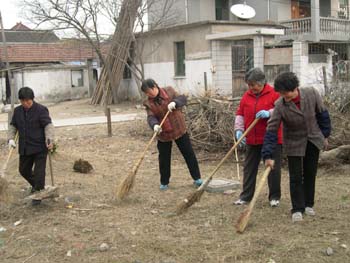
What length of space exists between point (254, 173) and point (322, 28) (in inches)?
729

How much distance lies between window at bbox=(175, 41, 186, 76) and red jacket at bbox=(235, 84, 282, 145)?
16416mm

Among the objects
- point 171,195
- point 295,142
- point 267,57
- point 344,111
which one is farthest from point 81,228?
point 267,57

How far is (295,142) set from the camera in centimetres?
448

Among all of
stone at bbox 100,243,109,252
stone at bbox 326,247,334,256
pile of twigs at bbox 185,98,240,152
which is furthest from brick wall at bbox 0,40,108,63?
stone at bbox 326,247,334,256

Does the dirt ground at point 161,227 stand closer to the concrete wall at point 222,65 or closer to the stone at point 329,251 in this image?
the stone at point 329,251

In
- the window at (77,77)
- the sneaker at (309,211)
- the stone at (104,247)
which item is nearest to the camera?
the stone at (104,247)

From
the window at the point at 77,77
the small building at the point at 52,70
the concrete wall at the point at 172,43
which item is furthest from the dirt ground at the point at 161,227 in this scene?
the window at the point at 77,77

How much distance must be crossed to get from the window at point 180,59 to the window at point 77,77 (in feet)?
25.6

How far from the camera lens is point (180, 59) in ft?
70.6

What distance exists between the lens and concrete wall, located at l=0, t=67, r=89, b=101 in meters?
25.4

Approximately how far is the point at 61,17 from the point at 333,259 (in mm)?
17601

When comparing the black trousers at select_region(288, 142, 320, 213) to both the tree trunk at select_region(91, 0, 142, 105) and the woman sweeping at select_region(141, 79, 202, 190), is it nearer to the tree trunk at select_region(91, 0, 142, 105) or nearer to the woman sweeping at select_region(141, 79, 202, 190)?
the woman sweeping at select_region(141, 79, 202, 190)

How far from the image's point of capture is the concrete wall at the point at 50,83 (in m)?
25.4

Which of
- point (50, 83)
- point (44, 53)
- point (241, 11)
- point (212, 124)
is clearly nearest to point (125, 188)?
point (212, 124)
